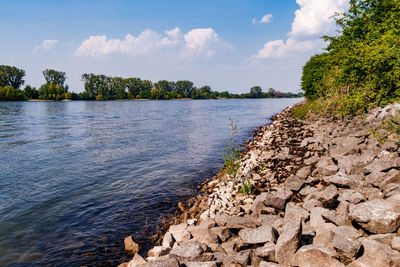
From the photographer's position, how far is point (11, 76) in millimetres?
125250

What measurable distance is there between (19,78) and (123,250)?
155102 millimetres

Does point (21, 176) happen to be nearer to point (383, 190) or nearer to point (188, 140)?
point (188, 140)

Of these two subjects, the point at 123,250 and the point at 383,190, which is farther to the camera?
the point at 123,250

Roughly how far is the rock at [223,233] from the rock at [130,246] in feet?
7.21

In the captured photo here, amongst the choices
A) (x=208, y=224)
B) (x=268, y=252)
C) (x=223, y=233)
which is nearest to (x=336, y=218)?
(x=268, y=252)

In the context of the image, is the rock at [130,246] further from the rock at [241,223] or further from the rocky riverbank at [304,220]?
the rock at [241,223]

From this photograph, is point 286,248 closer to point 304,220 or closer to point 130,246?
point 304,220

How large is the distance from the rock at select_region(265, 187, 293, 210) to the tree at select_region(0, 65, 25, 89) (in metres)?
154

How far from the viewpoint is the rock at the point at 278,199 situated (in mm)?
6707

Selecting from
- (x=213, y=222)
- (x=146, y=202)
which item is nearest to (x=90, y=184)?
(x=146, y=202)

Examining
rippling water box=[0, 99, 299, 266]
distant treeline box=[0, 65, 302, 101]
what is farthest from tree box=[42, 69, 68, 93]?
rippling water box=[0, 99, 299, 266]

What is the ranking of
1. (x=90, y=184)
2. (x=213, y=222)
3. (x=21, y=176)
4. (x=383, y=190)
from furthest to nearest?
1. (x=21, y=176)
2. (x=90, y=184)
3. (x=213, y=222)
4. (x=383, y=190)

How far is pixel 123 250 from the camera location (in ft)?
22.0

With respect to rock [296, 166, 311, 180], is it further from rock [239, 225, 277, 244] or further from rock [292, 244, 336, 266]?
rock [292, 244, 336, 266]
